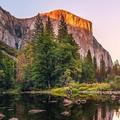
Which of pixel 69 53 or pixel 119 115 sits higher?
pixel 69 53

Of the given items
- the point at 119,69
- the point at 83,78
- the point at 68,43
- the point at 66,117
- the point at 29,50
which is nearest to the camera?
the point at 66,117

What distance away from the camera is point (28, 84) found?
3381 inches

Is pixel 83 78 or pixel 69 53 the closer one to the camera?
pixel 69 53

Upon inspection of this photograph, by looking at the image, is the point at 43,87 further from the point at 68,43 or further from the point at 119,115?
the point at 119,115

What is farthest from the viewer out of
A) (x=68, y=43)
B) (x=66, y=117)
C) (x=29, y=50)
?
(x=29, y=50)

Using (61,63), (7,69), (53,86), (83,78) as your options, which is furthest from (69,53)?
(83,78)

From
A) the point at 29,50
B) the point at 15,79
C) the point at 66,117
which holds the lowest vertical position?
the point at 66,117

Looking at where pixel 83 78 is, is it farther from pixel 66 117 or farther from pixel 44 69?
pixel 66 117

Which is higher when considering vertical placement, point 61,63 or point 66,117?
point 61,63

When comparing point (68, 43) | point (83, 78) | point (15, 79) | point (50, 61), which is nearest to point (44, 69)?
point (50, 61)

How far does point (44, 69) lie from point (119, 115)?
50.9 meters

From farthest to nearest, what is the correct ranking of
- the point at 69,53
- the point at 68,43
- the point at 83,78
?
the point at 83,78, the point at 68,43, the point at 69,53

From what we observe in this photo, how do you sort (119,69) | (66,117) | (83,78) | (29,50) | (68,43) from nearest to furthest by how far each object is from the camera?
(66,117) → (68,43) → (29,50) → (83,78) → (119,69)

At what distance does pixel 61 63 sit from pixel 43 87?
6806mm
